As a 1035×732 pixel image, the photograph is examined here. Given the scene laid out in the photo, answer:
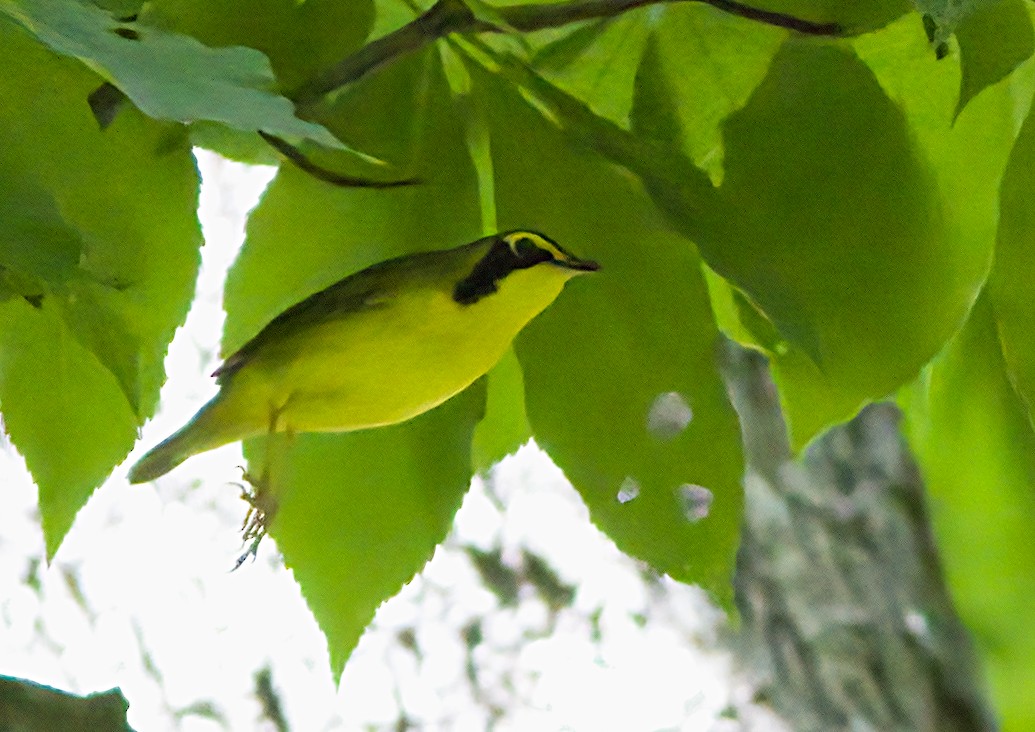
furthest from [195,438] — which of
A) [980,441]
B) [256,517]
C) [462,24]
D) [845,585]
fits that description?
[845,585]

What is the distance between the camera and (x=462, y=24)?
11.5 inches

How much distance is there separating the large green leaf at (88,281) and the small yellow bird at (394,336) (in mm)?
29

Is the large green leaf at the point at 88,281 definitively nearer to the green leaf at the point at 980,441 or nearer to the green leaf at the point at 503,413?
the green leaf at the point at 503,413

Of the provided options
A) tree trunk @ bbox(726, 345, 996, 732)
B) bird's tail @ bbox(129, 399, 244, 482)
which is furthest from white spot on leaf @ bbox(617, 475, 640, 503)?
tree trunk @ bbox(726, 345, 996, 732)

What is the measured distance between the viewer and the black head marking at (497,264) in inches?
11.6

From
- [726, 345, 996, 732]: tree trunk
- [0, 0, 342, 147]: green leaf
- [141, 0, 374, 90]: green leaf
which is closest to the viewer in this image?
[0, 0, 342, 147]: green leaf

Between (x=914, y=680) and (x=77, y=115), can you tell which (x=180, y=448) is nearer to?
(x=77, y=115)

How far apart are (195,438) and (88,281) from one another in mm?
58

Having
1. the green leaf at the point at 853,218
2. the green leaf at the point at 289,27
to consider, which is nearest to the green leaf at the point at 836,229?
the green leaf at the point at 853,218

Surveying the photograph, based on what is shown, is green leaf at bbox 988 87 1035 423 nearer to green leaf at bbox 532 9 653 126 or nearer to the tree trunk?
green leaf at bbox 532 9 653 126

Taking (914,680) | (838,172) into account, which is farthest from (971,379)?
(914,680)

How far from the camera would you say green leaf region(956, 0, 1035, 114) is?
0.92 ft

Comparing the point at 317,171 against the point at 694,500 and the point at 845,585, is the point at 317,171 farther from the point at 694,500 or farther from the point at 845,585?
the point at 845,585

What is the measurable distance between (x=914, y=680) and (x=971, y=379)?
1253 mm
